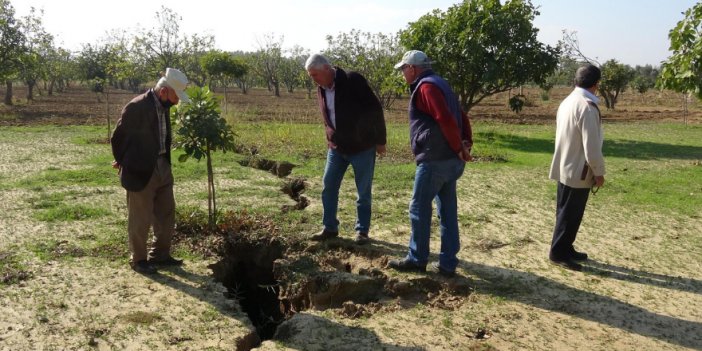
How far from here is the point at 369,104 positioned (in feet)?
17.2

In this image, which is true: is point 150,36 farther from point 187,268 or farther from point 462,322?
point 462,322

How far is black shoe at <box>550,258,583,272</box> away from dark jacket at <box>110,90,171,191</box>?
3747 millimetres

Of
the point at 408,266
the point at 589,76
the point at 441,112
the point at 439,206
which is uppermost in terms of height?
the point at 589,76

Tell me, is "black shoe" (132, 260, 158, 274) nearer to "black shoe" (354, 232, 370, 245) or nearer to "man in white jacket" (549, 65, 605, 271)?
"black shoe" (354, 232, 370, 245)

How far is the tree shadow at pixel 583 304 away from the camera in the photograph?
382 centimetres

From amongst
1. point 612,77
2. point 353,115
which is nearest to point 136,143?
point 353,115

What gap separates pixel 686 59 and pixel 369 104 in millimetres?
5161

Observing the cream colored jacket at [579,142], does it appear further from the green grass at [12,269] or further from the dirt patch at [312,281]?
the green grass at [12,269]

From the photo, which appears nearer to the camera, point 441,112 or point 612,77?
point 441,112

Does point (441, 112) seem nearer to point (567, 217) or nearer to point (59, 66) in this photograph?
point (567, 217)

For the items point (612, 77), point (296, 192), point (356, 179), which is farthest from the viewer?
point (612, 77)

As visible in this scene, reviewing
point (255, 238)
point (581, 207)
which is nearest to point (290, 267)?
point (255, 238)

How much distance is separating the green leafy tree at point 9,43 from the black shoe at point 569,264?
24.3 metres

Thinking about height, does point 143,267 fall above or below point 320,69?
below
